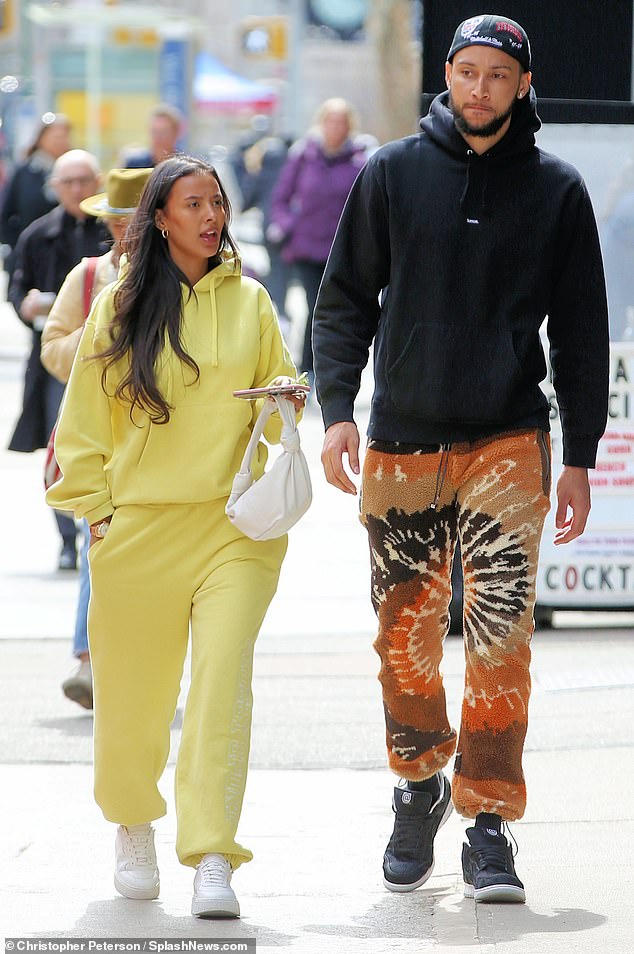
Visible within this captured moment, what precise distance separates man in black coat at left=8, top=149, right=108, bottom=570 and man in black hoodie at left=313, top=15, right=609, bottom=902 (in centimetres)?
307

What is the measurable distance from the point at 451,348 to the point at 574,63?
125 inches

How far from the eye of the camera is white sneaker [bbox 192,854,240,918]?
4.21 m

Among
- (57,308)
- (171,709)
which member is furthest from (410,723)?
(57,308)

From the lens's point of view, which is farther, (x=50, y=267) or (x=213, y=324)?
(x=50, y=267)

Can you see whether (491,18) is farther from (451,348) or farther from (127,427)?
(127,427)

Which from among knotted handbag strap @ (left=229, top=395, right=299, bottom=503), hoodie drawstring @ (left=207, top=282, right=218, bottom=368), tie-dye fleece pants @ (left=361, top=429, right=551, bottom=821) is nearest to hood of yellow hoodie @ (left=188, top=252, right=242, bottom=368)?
hoodie drawstring @ (left=207, top=282, right=218, bottom=368)

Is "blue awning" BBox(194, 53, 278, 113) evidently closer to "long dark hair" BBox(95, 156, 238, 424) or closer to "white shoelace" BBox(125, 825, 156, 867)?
"long dark hair" BBox(95, 156, 238, 424)

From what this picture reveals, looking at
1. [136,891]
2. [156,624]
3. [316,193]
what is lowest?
[136,891]

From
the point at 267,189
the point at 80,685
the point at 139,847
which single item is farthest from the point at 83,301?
the point at 267,189

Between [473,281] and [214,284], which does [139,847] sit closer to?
[214,284]

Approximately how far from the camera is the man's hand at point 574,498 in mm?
4535

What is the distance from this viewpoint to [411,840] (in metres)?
4.54

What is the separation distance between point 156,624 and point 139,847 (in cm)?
54

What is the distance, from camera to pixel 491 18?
4.34 m
